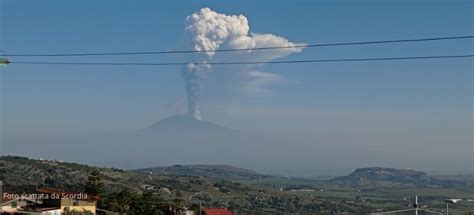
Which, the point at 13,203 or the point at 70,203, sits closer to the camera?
the point at 70,203

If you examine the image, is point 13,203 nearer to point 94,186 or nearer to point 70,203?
point 70,203

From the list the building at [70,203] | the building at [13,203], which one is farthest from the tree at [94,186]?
the building at [13,203]

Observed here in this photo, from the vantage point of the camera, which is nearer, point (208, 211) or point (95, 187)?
point (95, 187)

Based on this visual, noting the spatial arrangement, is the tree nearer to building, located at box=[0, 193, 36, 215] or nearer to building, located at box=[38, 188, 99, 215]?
building, located at box=[38, 188, 99, 215]

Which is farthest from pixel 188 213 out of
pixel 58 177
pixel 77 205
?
pixel 58 177

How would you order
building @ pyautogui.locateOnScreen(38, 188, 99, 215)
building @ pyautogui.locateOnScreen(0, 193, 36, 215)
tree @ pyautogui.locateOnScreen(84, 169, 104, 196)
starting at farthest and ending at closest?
tree @ pyautogui.locateOnScreen(84, 169, 104, 196), building @ pyautogui.locateOnScreen(38, 188, 99, 215), building @ pyautogui.locateOnScreen(0, 193, 36, 215)

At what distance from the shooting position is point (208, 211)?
110 metres

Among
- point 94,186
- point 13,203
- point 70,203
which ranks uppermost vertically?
point 94,186

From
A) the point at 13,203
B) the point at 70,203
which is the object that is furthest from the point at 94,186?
the point at 70,203

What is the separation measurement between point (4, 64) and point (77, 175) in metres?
161

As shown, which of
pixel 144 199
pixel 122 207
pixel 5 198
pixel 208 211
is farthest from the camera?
pixel 208 211

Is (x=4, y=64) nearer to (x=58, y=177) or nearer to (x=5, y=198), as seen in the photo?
(x=5, y=198)

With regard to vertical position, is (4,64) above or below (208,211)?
above

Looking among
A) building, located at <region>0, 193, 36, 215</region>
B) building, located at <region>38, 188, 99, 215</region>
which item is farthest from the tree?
building, located at <region>0, 193, 36, 215</region>
